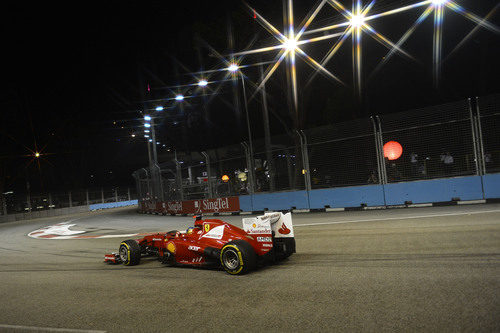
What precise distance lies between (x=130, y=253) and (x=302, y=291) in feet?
13.3

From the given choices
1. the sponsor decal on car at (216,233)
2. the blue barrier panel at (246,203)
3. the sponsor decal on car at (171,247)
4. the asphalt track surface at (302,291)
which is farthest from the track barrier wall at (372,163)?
the sponsor decal on car at (171,247)

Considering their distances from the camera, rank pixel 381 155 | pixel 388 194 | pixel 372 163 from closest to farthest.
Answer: pixel 388 194 < pixel 381 155 < pixel 372 163

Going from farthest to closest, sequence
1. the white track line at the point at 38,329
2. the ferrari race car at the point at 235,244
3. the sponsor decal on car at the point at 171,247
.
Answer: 1. the sponsor decal on car at the point at 171,247
2. the ferrari race car at the point at 235,244
3. the white track line at the point at 38,329

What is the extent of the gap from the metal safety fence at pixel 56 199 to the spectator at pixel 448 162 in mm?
38392

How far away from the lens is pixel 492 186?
1191 cm

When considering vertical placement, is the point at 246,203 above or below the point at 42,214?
above

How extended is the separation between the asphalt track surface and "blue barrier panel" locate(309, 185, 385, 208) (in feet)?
19.1

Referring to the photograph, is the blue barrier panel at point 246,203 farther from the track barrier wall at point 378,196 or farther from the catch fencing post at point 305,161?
the catch fencing post at point 305,161

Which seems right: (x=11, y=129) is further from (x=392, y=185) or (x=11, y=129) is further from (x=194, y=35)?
(x=392, y=185)

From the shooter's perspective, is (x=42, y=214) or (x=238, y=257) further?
(x=42, y=214)

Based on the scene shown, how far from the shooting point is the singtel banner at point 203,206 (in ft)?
58.5

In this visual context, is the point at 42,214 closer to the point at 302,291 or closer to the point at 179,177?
the point at 179,177

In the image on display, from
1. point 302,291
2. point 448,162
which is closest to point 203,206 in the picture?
point 448,162

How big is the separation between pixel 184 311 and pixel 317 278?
6.17ft
